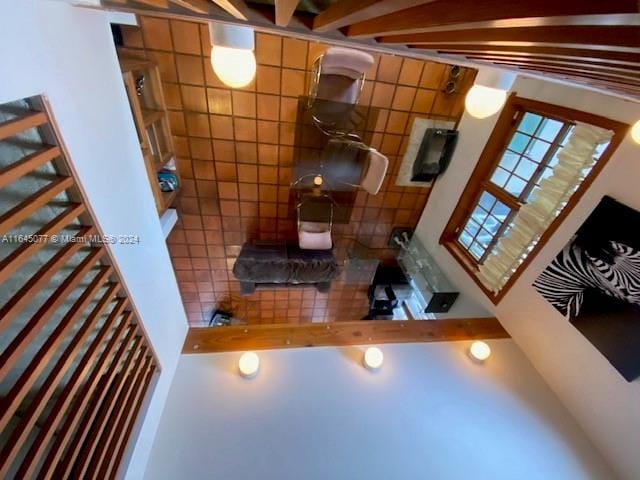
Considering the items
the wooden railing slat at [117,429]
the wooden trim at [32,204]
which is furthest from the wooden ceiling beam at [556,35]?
the wooden railing slat at [117,429]

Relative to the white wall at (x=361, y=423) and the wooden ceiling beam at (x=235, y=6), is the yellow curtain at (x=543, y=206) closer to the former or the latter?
the white wall at (x=361, y=423)

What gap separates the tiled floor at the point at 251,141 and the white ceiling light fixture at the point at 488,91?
2.35ft

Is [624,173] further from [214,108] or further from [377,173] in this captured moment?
[214,108]

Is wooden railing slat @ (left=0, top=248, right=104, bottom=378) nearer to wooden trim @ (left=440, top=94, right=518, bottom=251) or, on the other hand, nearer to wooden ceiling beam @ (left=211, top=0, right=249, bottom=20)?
wooden ceiling beam @ (left=211, top=0, right=249, bottom=20)

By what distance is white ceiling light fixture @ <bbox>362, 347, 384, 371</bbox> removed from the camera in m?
1.88

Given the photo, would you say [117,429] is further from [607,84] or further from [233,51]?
[607,84]

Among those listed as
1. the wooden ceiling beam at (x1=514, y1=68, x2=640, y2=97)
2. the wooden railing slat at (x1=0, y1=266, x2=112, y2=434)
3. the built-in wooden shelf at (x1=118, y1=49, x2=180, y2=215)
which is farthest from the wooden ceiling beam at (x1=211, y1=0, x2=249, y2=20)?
the wooden ceiling beam at (x1=514, y1=68, x2=640, y2=97)

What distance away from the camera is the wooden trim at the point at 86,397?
752mm

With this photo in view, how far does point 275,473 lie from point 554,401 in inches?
77.3

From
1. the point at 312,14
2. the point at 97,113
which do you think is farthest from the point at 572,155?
the point at 97,113

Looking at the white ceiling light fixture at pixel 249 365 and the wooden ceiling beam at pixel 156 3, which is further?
the white ceiling light fixture at pixel 249 365

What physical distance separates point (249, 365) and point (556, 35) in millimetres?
1942

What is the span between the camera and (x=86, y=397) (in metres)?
0.88

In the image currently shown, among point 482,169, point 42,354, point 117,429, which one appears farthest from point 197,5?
point 482,169
